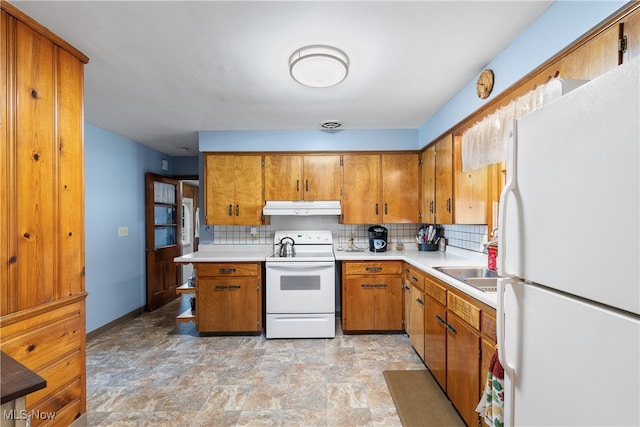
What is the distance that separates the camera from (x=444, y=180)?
9.32 ft

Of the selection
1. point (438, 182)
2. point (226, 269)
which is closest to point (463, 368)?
point (438, 182)

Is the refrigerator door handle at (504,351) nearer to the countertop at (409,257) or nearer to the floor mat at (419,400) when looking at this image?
the countertop at (409,257)

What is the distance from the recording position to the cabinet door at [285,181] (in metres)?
3.53

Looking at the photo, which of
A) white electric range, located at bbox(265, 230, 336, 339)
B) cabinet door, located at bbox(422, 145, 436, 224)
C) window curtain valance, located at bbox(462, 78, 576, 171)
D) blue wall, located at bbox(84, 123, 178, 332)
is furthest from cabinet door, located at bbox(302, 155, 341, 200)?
blue wall, located at bbox(84, 123, 178, 332)

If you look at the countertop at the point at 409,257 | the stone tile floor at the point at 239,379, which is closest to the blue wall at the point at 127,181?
the stone tile floor at the point at 239,379

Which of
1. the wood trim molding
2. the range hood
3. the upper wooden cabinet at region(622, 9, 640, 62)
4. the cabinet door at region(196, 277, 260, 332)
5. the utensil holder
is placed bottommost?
the cabinet door at region(196, 277, 260, 332)

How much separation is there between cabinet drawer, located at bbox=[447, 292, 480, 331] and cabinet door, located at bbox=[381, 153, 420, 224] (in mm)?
1689

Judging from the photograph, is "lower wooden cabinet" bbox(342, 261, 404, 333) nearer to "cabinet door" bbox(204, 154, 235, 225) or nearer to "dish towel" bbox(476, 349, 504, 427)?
"cabinet door" bbox(204, 154, 235, 225)

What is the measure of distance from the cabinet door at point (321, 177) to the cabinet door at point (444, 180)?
3.75 ft

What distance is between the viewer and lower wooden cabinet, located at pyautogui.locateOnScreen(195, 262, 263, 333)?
319cm

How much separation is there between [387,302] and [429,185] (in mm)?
1392

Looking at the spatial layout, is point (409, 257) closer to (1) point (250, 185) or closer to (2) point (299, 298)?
(2) point (299, 298)

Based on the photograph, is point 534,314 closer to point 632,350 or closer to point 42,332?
point 632,350

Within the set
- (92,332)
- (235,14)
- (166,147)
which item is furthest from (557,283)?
(166,147)
